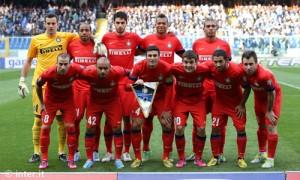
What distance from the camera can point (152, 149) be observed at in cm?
1021

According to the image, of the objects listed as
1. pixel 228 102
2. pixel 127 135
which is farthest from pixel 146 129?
pixel 228 102

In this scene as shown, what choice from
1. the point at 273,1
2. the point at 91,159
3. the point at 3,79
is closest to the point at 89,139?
the point at 91,159

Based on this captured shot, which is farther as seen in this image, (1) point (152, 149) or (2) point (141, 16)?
(2) point (141, 16)

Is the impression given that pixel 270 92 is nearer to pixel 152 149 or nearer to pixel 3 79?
pixel 152 149

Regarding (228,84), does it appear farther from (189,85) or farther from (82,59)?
(82,59)

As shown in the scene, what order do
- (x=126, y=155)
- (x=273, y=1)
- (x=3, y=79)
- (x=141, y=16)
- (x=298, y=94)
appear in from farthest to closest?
(x=273, y=1) → (x=141, y=16) → (x=3, y=79) → (x=298, y=94) → (x=126, y=155)

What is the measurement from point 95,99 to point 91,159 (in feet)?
3.10

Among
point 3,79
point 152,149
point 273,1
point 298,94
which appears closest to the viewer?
point 152,149

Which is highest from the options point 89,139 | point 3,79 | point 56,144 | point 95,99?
point 95,99

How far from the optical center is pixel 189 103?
28.9 feet

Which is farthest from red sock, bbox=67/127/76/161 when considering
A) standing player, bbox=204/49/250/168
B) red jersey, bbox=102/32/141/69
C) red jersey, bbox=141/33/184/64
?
standing player, bbox=204/49/250/168

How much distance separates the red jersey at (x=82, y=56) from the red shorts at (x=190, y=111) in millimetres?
1542

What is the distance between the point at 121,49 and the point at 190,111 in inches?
61.7

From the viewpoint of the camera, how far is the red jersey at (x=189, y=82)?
8.57 m
